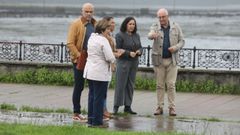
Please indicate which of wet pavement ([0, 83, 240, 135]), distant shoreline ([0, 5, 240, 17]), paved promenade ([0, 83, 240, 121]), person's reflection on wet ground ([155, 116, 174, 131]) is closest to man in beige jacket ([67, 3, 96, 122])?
wet pavement ([0, 83, 240, 135])

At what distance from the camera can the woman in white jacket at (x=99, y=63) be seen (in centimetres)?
1154

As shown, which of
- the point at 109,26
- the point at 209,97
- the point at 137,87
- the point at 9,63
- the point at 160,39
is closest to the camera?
the point at 109,26

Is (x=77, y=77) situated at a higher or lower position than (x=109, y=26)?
lower

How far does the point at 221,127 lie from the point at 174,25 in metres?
2.44

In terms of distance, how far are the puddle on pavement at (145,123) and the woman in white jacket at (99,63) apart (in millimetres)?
564

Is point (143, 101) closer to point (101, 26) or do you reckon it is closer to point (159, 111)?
point (159, 111)

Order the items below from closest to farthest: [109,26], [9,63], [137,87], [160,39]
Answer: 1. [109,26]
2. [160,39]
3. [137,87]
4. [9,63]

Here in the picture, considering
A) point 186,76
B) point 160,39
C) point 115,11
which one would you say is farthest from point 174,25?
point 115,11

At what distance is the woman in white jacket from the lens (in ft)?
37.9

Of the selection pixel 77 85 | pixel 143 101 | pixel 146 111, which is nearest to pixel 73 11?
pixel 143 101

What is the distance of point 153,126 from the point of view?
39.6ft

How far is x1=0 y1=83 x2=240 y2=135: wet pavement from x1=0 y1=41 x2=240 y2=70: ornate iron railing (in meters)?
2.21

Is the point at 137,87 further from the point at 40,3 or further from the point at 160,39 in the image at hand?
the point at 40,3

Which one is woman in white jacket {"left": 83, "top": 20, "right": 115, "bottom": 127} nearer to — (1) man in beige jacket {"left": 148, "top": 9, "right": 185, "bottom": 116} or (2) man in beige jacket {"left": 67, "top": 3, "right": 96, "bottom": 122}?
(2) man in beige jacket {"left": 67, "top": 3, "right": 96, "bottom": 122}
